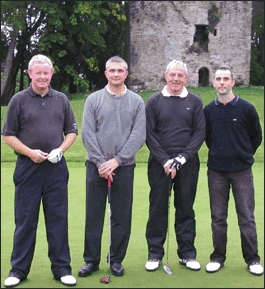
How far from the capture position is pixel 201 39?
3228cm

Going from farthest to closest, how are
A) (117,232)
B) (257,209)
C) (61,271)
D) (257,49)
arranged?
(257,49) → (257,209) → (117,232) → (61,271)

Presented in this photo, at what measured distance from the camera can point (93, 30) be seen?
2788 centimetres

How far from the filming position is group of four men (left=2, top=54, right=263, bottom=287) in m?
4.57

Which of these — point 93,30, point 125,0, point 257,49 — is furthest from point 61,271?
point 257,49

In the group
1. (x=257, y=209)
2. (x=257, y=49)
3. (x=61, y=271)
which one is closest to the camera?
(x=61, y=271)

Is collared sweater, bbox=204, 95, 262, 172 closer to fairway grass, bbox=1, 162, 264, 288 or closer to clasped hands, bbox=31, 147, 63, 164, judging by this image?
fairway grass, bbox=1, 162, 264, 288

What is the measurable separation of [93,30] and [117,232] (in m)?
23.8

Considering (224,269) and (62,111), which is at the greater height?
(62,111)

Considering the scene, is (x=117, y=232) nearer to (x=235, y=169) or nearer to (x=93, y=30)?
(x=235, y=169)

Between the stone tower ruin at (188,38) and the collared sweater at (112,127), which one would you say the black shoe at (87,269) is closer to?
the collared sweater at (112,127)

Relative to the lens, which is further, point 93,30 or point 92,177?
point 93,30

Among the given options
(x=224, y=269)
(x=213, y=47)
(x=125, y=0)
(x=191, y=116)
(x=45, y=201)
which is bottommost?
(x=224, y=269)

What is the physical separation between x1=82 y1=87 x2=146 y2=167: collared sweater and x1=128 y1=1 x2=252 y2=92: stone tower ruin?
2628 centimetres

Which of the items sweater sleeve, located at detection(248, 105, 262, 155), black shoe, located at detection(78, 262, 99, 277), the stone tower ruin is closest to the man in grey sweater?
black shoe, located at detection(78, 262, 99, 277)
